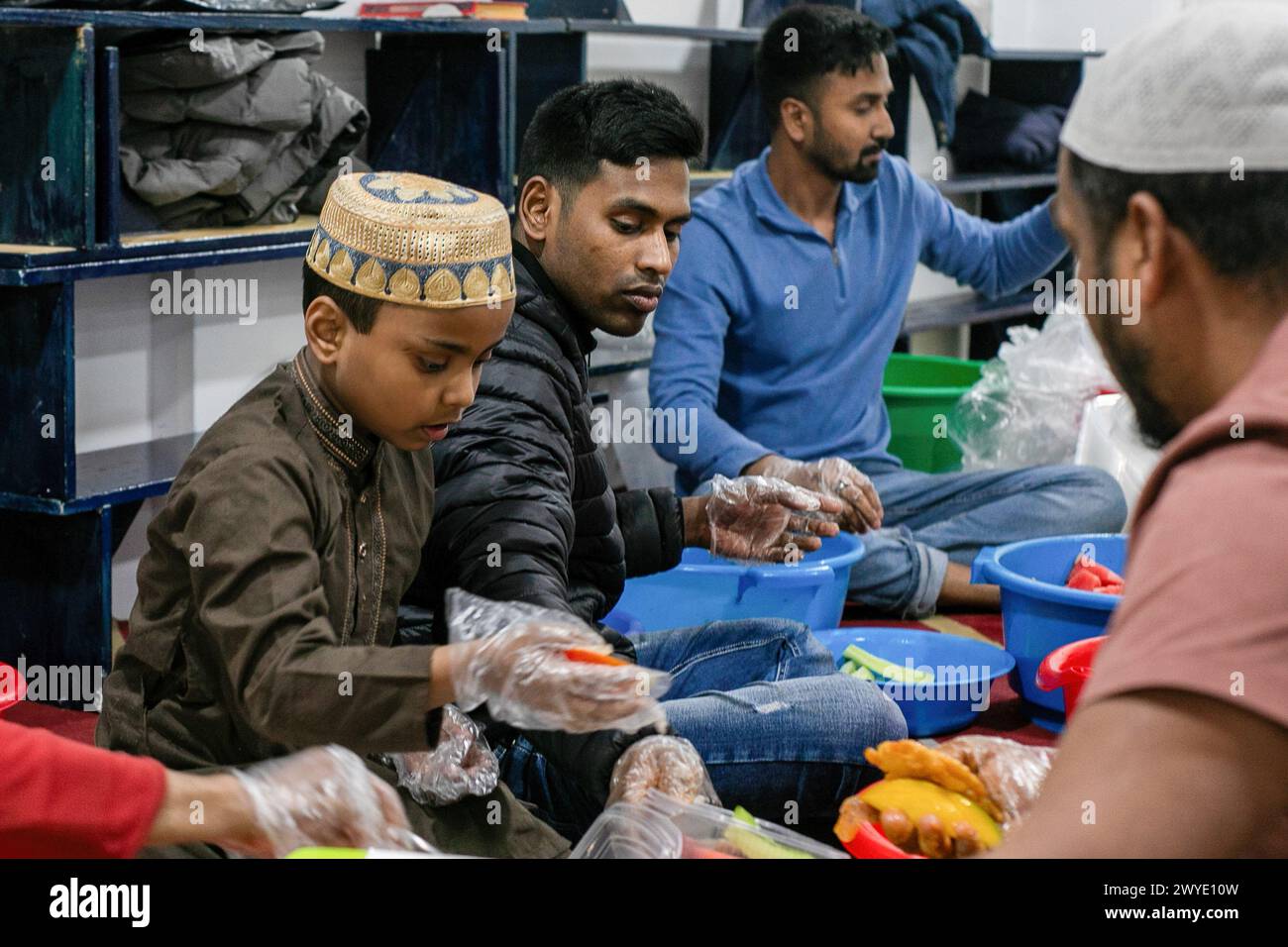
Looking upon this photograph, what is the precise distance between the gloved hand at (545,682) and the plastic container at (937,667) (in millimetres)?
1371

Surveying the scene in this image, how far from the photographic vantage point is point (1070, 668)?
8.71 ft

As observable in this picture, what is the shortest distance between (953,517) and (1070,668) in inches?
59.3

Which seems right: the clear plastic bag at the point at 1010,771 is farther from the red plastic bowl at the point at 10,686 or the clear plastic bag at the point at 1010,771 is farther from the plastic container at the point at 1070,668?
the red plastic bowl at the point at 10,686

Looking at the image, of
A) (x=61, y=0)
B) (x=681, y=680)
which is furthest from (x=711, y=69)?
(x=681, y=680)

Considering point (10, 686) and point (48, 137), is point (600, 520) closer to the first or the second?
point (10, 686)

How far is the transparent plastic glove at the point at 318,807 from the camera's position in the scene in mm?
1387

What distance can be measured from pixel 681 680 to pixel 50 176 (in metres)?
1.57

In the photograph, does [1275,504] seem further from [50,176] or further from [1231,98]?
[50,176]

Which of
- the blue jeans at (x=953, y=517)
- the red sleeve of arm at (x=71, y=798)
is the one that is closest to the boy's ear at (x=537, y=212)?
the red sleeve of arm at (x=71, y=798)

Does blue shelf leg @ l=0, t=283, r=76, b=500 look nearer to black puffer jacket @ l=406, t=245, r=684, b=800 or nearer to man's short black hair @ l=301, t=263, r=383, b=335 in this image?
black puffer jacket @ l=406, t=245, r=684, b=800

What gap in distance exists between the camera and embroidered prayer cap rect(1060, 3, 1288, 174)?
1094mm

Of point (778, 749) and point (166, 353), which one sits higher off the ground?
point (166, 353)

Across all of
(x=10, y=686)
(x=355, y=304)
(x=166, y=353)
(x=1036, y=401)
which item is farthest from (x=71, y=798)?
(x=1036, y=401)

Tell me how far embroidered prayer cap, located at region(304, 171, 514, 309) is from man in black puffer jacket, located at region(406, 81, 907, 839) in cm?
36
